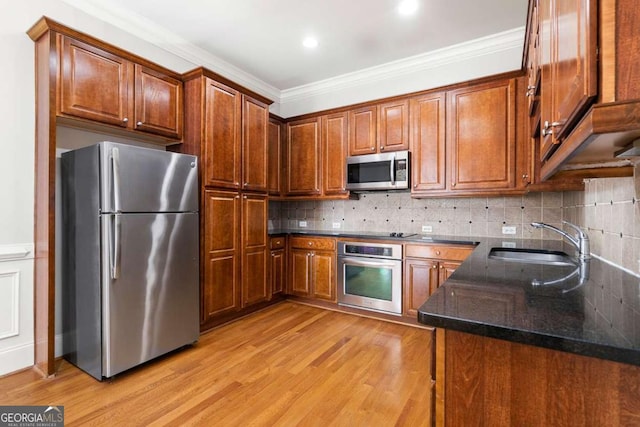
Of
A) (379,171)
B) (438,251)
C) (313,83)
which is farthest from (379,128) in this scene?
(438,251)

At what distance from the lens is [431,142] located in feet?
10.6

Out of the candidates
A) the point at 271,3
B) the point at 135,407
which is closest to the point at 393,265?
the point at 135,407

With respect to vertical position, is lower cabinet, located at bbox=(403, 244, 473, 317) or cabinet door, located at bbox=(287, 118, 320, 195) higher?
cabinet door, located at bbox=(287, 118, 320, 195)

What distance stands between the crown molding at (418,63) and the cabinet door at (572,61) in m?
2.47

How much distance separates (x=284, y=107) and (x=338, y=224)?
1.92 meters

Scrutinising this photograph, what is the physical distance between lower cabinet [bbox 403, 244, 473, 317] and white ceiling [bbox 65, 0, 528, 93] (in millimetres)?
2074

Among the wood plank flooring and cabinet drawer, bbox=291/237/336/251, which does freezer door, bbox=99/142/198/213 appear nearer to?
the wood plank flooring

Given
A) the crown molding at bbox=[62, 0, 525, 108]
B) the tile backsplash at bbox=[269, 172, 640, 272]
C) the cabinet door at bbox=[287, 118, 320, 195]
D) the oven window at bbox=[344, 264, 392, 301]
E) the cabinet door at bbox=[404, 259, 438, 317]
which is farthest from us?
the cabinet door at bbox=[287, 118, 320, 195]

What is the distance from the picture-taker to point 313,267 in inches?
147

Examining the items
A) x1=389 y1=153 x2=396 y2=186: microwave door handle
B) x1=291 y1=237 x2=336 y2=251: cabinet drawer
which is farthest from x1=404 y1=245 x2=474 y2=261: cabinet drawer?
x1=291 y1=237 x2=336 y2=251: cabinet drawer

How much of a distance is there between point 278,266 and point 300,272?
28 cm

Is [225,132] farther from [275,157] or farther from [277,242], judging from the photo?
[277,242]

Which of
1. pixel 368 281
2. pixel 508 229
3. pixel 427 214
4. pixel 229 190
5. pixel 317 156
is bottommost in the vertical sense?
pixel 368 281

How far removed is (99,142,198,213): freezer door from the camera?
2.12 meters
